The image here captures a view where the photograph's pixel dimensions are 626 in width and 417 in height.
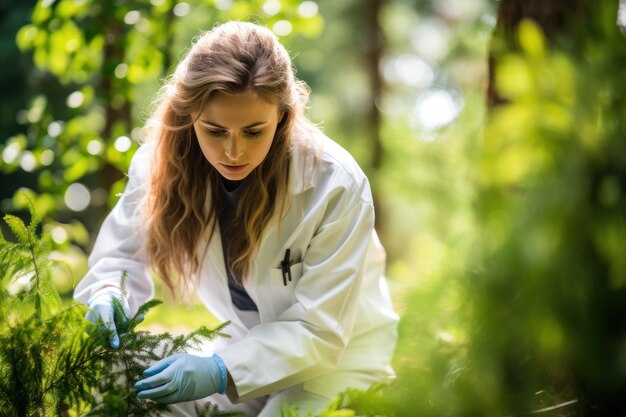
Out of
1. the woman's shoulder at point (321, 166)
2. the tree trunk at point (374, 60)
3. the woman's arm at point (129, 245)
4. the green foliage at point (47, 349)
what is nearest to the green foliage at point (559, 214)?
the green foliage at point (47, 349)

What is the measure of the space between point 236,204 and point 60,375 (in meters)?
0.80

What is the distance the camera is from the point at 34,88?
34.0ft

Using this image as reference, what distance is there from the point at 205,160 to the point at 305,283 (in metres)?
0.53

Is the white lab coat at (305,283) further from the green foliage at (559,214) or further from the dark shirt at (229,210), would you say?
the green foliage at (559,214)

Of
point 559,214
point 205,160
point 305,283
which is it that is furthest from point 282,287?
point 559,214

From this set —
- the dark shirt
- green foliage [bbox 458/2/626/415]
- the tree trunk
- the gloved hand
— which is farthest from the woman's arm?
the tree trunk

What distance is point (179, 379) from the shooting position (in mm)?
1821

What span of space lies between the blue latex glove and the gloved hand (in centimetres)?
13

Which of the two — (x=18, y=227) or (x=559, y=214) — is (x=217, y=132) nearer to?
(x=18, y=227)

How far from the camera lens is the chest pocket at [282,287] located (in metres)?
2.20

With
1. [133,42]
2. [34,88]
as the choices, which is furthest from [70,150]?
[34,88]

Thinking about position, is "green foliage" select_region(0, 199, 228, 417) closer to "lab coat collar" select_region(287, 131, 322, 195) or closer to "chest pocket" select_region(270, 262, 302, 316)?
"chest pocket" select_region(270, 262, 302, 316)

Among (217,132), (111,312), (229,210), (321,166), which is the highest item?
(217,132)

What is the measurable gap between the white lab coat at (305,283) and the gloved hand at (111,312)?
→ 0.09 meters
